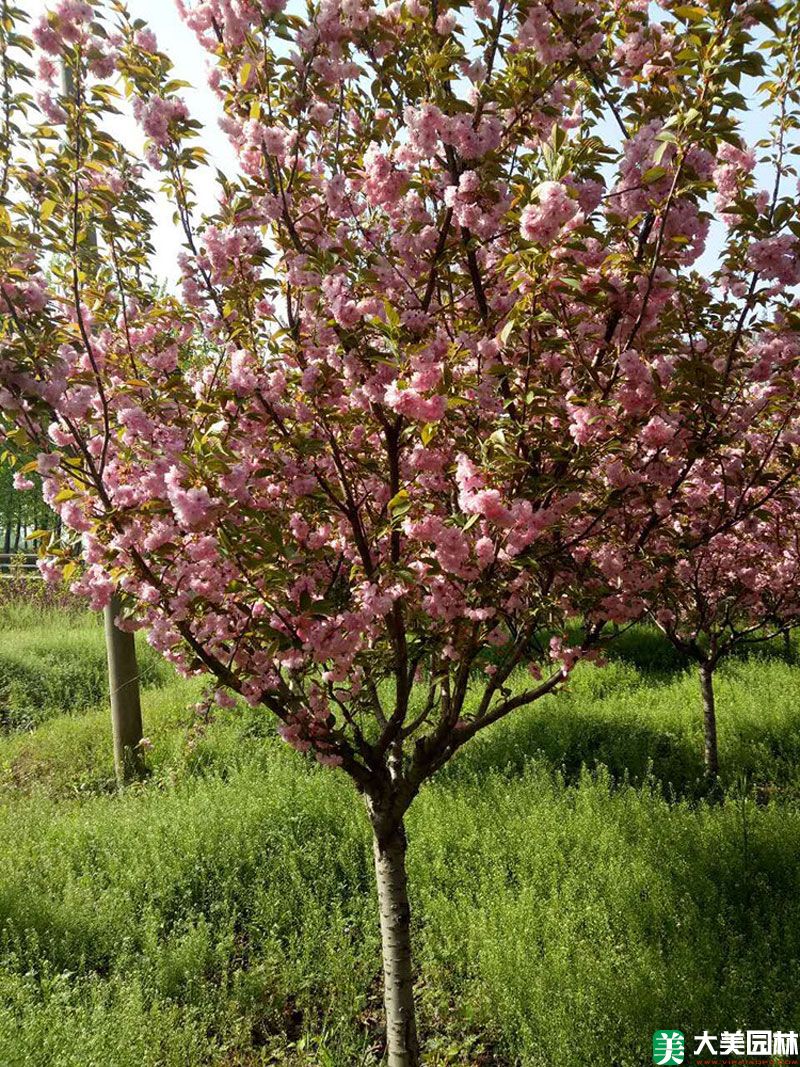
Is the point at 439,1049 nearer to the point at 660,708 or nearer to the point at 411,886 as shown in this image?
the point at 411,886

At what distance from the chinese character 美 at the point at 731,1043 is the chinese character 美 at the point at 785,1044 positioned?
122 millimetres

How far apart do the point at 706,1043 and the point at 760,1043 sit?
0.22 m

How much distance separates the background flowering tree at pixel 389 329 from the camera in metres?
1.97

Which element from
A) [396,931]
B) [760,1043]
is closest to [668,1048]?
[760,1043]

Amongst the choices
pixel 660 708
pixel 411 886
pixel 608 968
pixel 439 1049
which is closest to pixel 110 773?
pixel 411 886

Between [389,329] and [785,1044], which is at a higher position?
[389,329]

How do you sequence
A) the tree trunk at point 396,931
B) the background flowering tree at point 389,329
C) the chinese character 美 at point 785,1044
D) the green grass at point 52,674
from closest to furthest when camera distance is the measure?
1. the background flowering tree at point 389,329
2. the tree trunk at point 396,931
3. the chinese character 美 at point 785,1044
4. the green grass at point 52,674

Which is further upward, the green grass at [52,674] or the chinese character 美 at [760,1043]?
the green grass at [52,674]

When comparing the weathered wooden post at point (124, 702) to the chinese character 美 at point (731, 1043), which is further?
the weathered wooden post at point (124, 702)

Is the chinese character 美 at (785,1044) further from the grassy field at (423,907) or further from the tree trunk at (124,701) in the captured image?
the tree trunk at (124,701)

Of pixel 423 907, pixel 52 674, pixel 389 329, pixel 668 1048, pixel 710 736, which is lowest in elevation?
pixel 668 1048

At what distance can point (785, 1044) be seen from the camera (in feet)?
9.66

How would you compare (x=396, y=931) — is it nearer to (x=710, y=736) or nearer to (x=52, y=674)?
(x=710, y=736)

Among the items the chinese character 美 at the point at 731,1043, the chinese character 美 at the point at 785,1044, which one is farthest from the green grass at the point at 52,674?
the chinese character 美 at the point at 785,1044
